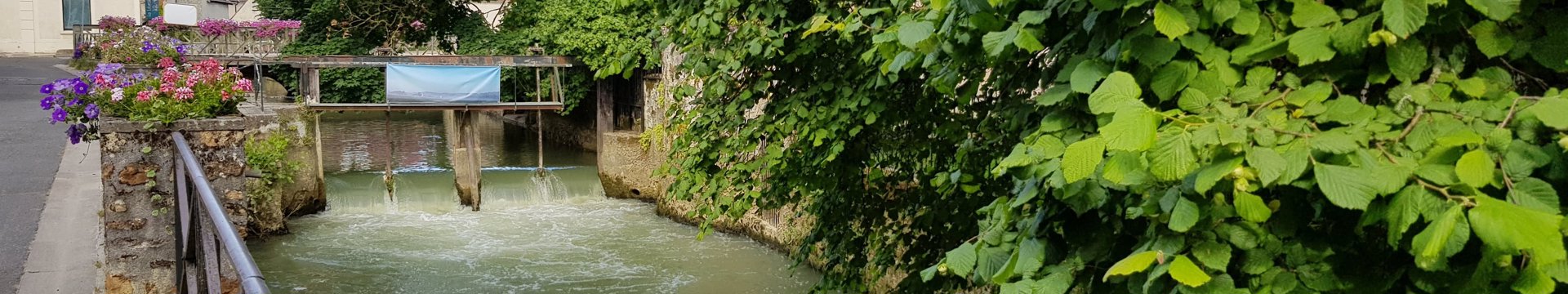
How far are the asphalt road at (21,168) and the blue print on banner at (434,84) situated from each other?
377 centimetres

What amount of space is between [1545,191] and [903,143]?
10.5 ft

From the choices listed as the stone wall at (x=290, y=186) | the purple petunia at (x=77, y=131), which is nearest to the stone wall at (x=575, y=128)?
the stone wall at (x=290, y=186)

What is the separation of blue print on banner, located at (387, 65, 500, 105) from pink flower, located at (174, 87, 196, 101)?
10176 millimetres

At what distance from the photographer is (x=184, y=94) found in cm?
506

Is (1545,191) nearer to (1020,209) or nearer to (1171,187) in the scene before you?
(1171,187)

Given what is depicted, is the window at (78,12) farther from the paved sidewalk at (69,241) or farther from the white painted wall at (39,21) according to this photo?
the paved sidewalk at (69,241)

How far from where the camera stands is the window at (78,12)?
29.5m

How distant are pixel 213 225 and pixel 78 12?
31.6 metres

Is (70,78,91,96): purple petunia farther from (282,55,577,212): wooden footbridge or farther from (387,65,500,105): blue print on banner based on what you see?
(387,65,500,105): blue print on banner

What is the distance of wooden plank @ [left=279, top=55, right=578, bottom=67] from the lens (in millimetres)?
15156

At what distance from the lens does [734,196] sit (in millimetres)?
5016

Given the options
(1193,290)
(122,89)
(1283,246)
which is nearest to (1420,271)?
(1283,246)

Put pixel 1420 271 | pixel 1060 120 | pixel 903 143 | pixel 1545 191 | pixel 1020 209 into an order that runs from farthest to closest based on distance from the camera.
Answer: pixel 903 143, pixel 1020 209, pixel 1060 120, pixel 1420 271, pixel 1545 191

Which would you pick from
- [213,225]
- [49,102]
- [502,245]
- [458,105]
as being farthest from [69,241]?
[458,105]
